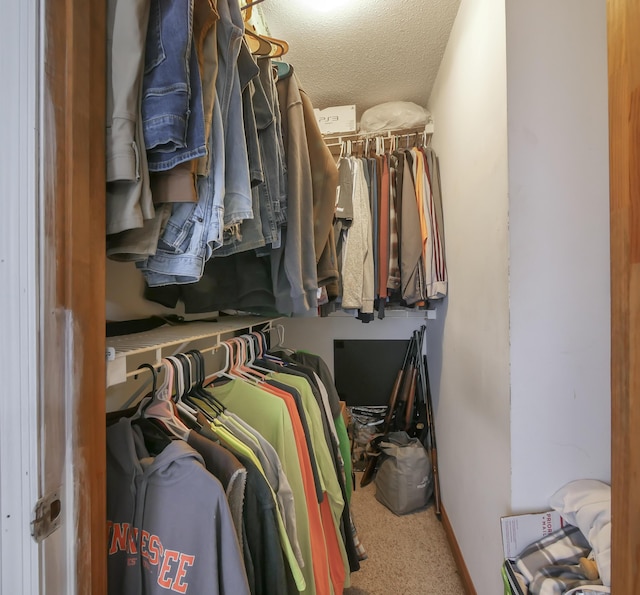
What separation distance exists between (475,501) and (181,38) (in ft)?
5.25

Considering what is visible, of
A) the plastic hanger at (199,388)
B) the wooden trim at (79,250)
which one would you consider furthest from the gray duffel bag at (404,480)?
the wooden trim at (79,250)

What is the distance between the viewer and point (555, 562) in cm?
79

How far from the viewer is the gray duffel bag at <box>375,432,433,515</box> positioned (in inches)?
68.7

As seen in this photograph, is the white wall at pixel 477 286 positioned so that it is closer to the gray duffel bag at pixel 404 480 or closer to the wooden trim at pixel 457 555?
the wooden trim at pixel 457 555

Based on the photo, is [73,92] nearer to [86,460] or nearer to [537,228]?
[86,460]

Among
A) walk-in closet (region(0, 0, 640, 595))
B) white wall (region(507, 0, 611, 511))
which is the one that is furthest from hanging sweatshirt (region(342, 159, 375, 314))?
white wall (region(507, 0, 611, 511))

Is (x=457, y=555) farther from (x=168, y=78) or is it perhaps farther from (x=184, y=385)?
(x=168, y=78)

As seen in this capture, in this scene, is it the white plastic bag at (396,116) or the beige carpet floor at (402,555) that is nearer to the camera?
the beige carpet floor at (402,555)

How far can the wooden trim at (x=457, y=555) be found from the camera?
1.21 metres

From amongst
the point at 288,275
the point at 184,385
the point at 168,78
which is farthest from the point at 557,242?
the point at 184,385

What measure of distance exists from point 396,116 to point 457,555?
7.72 ft

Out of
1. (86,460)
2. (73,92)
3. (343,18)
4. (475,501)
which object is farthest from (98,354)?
(343,18)

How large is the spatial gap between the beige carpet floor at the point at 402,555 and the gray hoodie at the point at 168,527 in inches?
43.0

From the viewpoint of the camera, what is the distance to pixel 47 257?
16.4 inches
